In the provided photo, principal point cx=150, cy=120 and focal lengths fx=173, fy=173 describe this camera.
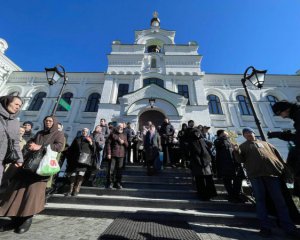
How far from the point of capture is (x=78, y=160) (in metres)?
4.62

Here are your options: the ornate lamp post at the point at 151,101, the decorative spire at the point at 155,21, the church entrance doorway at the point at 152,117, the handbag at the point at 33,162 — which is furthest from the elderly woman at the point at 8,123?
the decorative spire at the point at 155,21

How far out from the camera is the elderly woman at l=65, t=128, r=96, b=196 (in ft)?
15.1

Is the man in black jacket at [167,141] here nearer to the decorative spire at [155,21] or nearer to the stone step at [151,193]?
the stone step at [151,193]

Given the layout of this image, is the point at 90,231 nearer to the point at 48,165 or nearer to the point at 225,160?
the point at 48,165

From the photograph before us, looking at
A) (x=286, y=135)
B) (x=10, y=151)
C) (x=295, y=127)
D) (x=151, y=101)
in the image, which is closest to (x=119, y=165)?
(x=10, y=151)

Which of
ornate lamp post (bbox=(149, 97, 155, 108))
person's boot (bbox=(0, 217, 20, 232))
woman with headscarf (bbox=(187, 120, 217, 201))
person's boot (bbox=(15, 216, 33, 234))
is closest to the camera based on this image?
person's boot (bbox=(15, 216, 33, 234))

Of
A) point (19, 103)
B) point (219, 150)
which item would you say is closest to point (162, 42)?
point (219, 150)

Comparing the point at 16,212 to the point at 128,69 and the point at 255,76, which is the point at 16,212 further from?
the point at 128,69

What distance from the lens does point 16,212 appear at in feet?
9.39

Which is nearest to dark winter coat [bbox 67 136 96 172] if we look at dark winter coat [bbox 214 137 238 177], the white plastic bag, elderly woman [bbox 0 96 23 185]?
the white plastic bag

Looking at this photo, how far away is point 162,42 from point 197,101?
29.2ft

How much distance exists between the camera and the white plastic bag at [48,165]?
2.87 m

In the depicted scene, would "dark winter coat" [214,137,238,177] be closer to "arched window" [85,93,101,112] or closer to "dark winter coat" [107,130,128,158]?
"dark winter coat" [107,130,128,158]

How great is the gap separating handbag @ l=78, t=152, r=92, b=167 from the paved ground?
1348mm
